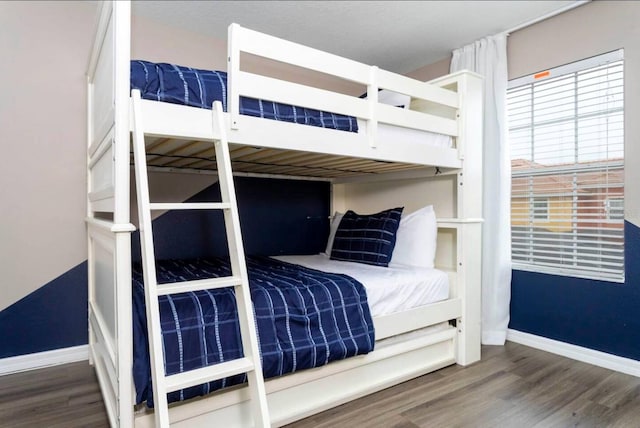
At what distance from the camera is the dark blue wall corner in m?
2.35

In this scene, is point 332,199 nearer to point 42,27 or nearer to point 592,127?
point 592,127

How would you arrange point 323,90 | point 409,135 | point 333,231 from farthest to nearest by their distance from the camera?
point 333,231 < point 409,135 < point 323,90

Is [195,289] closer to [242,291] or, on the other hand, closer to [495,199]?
[242,291]

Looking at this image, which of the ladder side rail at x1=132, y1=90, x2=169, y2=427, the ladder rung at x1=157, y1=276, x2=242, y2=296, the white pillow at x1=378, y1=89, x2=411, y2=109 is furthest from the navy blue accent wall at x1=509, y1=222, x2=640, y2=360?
the ladder side rail at x1=132, y1=90, x2=169, y2=427

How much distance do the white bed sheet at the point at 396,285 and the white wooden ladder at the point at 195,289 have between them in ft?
2.57

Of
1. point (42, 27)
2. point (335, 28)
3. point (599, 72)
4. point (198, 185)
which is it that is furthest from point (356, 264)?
point (42, 27)

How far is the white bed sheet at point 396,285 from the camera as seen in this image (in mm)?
2043

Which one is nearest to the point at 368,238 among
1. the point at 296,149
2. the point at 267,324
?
the point at 296,149

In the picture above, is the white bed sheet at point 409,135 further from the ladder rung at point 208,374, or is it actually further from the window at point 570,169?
the ladder rung at point 208,374

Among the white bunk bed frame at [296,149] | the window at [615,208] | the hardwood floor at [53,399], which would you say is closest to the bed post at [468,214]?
the white bunk bed frame at [296,149]

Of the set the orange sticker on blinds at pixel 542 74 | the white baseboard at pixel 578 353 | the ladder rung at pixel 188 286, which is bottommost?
the white baseboard at pixel 578 353

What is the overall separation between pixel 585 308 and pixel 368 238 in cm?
144

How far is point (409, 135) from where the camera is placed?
Answer: 7.35 ft

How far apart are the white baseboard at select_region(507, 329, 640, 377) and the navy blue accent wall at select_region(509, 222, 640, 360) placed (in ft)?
0.10
